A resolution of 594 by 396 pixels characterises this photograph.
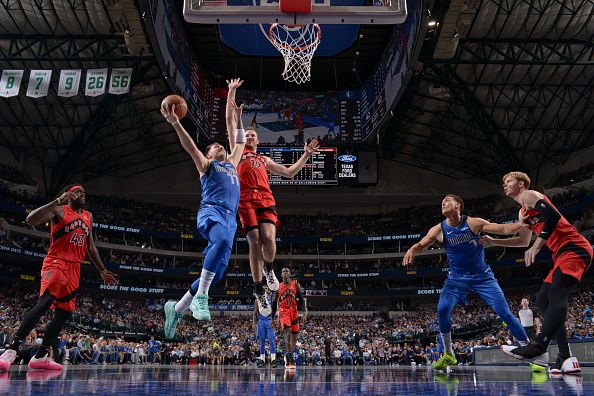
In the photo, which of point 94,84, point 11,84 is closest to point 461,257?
point 94,84

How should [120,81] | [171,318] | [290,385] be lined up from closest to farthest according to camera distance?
[290,385] < [171,318] < [120,81]

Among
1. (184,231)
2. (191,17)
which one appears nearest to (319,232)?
(184,231)

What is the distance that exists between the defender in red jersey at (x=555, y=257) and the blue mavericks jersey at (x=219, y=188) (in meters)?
3.26

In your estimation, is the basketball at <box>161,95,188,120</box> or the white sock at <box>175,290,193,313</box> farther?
the white sock at <box>175,290,193,313</box>

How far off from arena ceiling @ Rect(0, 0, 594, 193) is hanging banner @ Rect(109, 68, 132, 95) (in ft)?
2.20

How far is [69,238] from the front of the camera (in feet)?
22.4

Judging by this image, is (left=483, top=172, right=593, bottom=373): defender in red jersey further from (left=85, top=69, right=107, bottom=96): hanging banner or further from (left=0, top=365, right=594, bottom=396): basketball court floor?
(left=85, top=69, right=107, bottom=96): hanging banner

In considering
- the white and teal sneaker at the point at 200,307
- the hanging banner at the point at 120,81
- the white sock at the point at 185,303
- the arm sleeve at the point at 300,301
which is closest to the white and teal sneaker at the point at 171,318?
the white sock at the point at 185,303

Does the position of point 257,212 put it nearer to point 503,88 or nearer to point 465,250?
point 465,250

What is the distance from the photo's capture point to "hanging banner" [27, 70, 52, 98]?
20562 millimetres

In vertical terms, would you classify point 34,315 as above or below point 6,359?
above

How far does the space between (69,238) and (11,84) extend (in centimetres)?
1736

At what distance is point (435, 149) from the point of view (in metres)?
37.1

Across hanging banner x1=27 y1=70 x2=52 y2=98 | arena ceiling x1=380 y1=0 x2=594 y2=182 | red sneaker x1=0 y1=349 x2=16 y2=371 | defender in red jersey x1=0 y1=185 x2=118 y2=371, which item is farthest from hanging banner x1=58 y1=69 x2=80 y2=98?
red sneaker x1=0 y1=349 x2=16 y2=371
